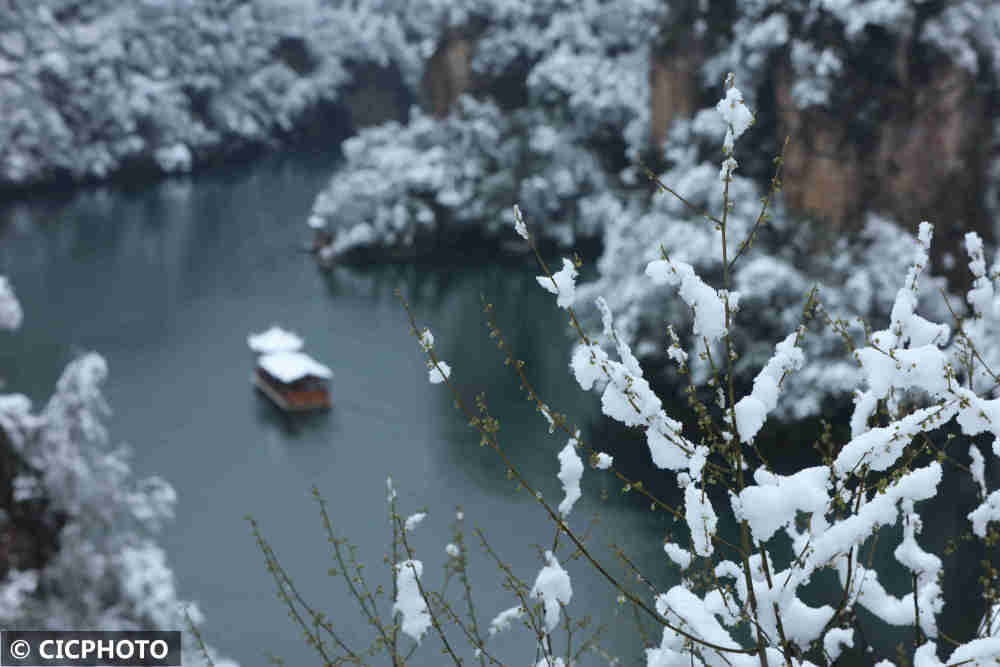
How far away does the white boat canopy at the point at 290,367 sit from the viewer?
29.4m

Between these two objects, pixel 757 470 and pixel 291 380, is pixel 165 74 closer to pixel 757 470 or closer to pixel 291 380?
pixel 291 380

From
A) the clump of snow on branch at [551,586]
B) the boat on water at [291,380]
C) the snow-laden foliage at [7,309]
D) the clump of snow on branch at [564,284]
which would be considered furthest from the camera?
the boat on water at [291,380]

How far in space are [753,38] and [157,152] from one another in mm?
41474

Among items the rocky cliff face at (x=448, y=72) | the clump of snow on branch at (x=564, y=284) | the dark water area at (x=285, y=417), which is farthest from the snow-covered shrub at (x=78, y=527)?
the rocky cliff face at (x=448, y=72)

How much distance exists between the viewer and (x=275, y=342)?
106 ft

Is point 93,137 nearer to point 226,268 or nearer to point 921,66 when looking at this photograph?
point 226,268

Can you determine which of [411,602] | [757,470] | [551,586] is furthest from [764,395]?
[411,602]

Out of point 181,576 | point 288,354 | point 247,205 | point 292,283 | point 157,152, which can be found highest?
point 157,152

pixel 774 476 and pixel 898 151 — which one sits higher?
pixel 898 151

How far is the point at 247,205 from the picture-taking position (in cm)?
5372

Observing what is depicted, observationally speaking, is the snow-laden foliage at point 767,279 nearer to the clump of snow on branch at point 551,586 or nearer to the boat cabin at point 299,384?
the boat cabin at point 299,384

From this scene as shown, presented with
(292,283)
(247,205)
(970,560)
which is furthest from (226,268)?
(970,560)

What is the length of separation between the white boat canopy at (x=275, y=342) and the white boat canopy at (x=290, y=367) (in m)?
0.49

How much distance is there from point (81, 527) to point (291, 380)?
14548 mm
